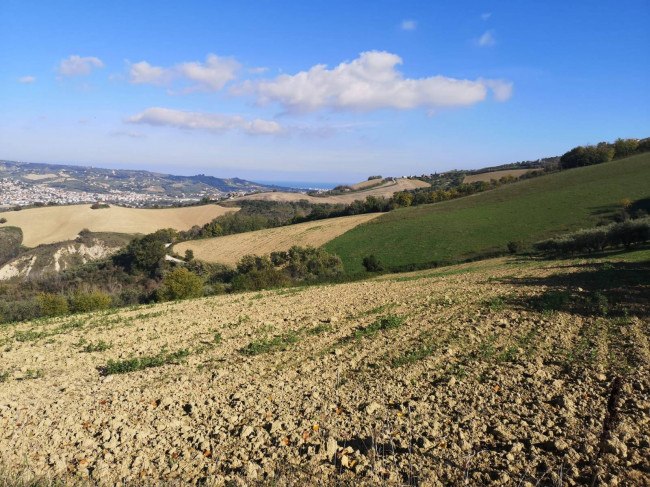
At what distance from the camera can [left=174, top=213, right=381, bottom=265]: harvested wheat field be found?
5541 cm

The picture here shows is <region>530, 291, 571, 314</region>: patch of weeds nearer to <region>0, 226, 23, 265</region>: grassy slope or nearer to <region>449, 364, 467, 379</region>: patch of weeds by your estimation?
<region>449, 364, 467, 379</region>: patch of weeds

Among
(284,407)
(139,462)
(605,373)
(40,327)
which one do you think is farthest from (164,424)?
(40,327)

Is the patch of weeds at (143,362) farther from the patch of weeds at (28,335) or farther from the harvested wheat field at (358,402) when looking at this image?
the patch of weeds at (28,335)

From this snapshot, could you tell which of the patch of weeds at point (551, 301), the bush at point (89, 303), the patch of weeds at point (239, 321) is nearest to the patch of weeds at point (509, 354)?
the patch of weeds at point (551, 301)

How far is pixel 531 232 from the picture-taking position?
145 feet

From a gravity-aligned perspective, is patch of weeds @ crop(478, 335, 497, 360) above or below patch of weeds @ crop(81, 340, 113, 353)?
above

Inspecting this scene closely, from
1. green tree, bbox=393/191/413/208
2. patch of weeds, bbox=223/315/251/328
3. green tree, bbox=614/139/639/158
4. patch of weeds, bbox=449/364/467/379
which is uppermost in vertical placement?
green tree, bbox=614/139/639/158

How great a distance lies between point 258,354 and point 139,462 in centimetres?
457

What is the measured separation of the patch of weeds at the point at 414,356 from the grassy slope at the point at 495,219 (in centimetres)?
3090

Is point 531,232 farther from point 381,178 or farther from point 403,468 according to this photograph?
point 381,178

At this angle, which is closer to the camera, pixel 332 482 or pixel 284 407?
pixel 332 482

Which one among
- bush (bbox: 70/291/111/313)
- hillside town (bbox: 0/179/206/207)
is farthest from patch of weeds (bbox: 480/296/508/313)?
hillside town (bbox: 0/179/206/207)

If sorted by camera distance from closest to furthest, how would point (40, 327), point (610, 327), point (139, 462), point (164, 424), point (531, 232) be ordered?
point (139, 462) → point (164, 424) → point (610, 327) → point (40, 327) → point (531, 232)

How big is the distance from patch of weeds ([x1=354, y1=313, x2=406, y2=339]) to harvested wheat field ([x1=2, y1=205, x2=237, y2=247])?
248 feet
